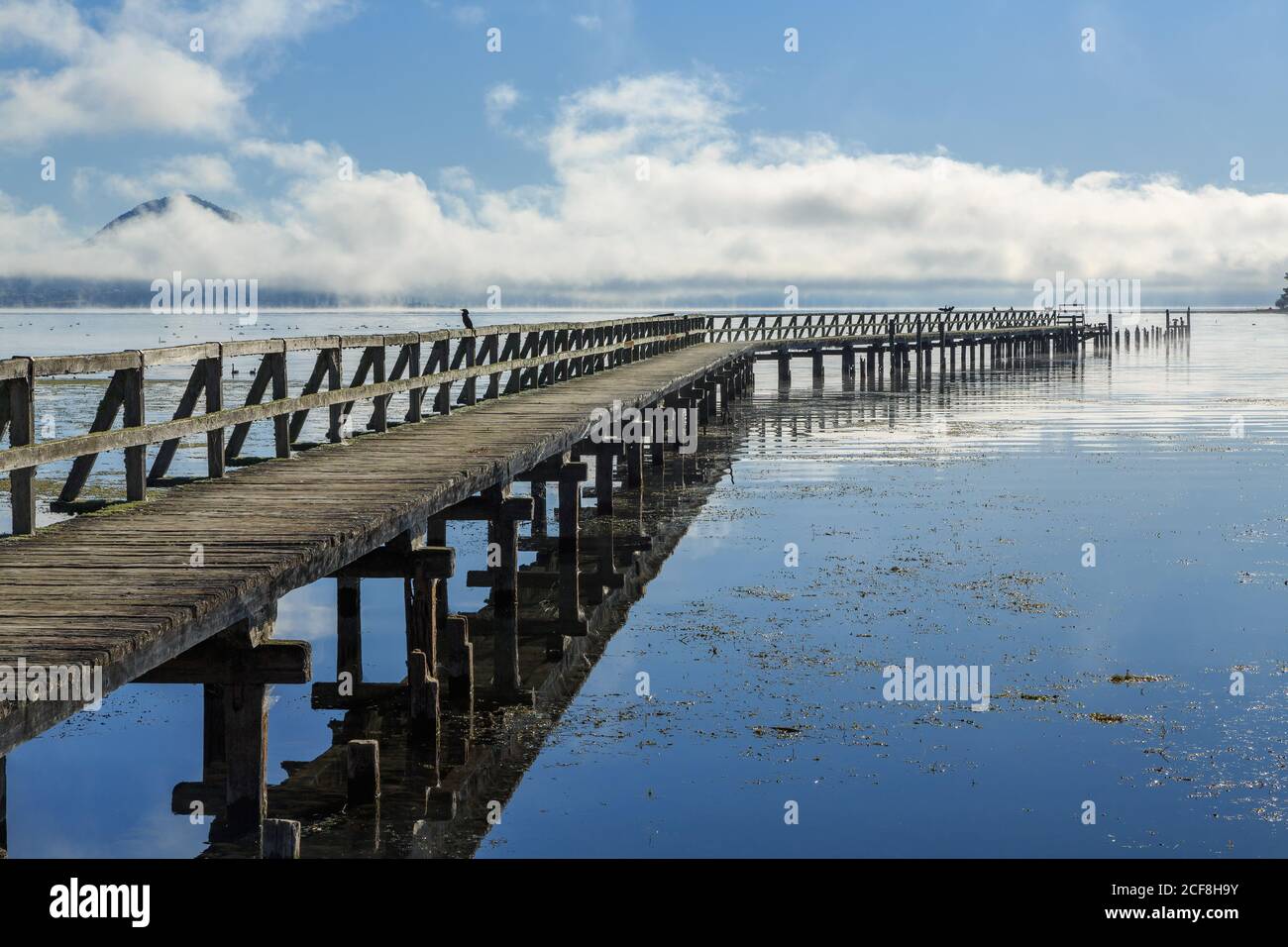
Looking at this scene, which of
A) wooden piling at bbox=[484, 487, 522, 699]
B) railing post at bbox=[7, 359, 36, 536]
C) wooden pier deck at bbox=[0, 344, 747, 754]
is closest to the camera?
wooden pier deck at bbox=[0, 344, 747, 754]

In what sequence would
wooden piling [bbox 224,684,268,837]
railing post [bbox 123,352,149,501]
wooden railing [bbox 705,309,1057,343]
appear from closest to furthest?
wooden piling [bbox 224,684,268,837], railing post [bbox 123,352,149,501], wooden railing [bbox 705,309,1057,343]

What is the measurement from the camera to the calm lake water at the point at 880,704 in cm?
987

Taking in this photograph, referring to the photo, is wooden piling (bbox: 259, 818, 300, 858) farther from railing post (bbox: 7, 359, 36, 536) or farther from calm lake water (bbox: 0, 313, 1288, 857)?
railing post (bbox: 7, 359, 36, 536)

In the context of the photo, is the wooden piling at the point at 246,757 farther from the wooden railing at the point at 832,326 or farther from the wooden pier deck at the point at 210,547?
the wooden railing at the point at 832,326

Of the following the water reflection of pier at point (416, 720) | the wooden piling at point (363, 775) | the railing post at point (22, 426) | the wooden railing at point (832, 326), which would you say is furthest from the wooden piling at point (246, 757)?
the wooden railing at point (832, 326)

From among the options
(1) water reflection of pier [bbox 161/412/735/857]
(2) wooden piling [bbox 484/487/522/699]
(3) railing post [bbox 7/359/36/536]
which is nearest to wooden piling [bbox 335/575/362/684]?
(1) water reflection of pier [bbox 161/412/735/857]

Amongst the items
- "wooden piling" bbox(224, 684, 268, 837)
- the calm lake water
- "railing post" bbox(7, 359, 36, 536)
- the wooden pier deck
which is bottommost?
the calm lake water

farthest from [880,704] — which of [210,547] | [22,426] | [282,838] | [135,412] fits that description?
[22,426]

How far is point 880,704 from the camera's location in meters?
12.5

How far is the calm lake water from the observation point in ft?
32.4

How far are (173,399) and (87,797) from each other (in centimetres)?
4490

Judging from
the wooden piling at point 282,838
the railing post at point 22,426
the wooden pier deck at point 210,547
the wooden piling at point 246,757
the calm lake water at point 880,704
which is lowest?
the calm lake water at point 880,704
